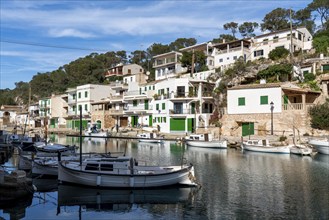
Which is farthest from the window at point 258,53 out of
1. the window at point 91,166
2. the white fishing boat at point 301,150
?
the window at point 91,166

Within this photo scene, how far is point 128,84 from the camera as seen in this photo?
239 ft

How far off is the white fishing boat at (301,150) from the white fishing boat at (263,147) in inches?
19.6

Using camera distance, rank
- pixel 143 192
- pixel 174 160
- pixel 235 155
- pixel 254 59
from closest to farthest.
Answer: pixel 143 192, pixel 174 160, pixel 235 155, pixel 254 59

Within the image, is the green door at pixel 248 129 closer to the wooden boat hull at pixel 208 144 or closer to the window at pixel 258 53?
the wooden boat hull at pixel 208 144

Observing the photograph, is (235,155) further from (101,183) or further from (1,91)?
(1,91)

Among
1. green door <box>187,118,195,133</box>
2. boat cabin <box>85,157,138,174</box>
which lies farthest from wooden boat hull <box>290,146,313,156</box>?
green door <box>187,118,195,133</box>

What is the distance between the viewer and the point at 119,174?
1945 cm

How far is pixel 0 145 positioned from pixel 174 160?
64.5ft

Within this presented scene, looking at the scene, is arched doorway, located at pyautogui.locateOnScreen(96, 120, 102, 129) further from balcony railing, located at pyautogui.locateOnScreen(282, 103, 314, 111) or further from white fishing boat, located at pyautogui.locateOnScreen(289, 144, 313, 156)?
white fishing boat, located at pyautogui.locateOnScreen(289, 144, 313, 156)

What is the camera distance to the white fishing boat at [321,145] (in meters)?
33.6

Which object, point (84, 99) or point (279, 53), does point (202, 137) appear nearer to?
point (279, 53)

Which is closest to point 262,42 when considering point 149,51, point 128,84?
point 128,84

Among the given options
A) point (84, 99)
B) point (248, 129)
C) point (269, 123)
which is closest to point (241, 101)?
point (248, 129)

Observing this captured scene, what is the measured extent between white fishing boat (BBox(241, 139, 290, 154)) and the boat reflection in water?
18.1 metres
